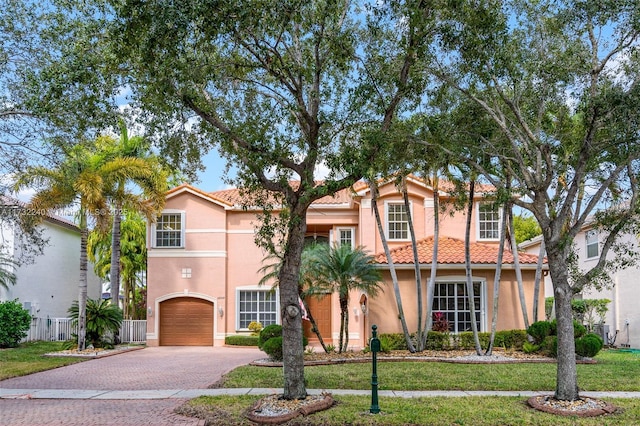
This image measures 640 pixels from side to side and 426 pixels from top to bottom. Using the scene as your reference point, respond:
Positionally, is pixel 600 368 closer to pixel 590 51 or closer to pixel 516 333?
pixel 516 333

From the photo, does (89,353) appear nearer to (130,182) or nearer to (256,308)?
(130,182)

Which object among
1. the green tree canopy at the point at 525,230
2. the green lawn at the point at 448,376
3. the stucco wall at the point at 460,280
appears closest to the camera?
the green lawn at the point at 448,376

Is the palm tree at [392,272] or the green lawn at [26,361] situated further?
the palm tree at [392,272]

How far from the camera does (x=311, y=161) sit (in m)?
11.3

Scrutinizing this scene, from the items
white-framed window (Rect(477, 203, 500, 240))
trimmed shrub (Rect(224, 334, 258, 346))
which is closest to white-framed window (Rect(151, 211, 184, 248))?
trimmed shrub (Rect(224, 334, 258, 346))

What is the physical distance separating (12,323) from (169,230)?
7.20 meters

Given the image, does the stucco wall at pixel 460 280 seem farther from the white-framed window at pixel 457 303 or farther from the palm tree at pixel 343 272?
the palm tree at pixel 343 272

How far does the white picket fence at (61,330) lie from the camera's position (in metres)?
27.8

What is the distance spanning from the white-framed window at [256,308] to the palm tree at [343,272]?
7951 mm

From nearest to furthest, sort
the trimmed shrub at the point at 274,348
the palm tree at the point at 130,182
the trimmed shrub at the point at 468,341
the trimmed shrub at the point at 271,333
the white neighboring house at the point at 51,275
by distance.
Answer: the trimmed shrub at the point at 274,348 → the trimmed shrub at the point at 271,333 → the trimmed shrub at the point at 468,341 → the palm tree at the point at 130,182 → the white neighboring house at the point at 51,275

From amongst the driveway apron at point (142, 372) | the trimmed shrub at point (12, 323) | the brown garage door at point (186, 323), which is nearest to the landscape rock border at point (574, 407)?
the driveway apron at point (142, 372)

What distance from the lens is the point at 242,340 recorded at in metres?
26.2

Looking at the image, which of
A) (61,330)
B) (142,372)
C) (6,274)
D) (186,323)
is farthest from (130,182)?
(61,330)

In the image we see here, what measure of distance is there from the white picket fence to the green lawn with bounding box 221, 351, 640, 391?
13.2m
